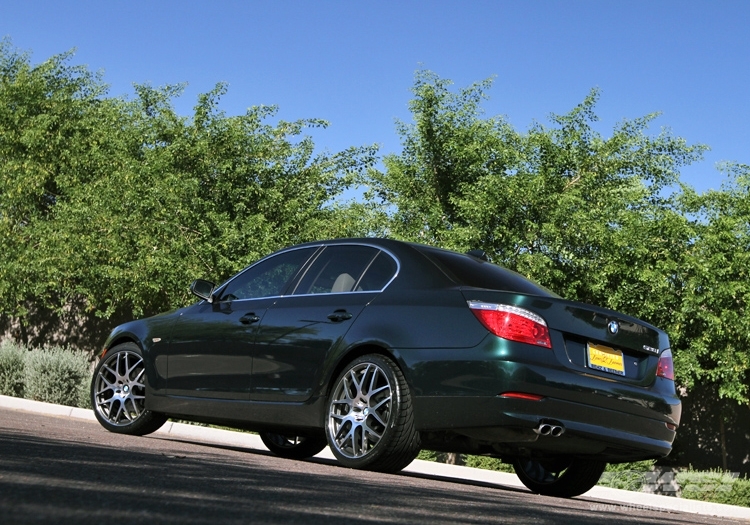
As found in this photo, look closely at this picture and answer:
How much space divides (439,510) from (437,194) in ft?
68.2

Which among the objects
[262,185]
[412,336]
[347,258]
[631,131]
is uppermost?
[631,131]

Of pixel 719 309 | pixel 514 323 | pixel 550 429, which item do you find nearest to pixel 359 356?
pixel 514 323

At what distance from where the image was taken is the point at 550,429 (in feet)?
20.2

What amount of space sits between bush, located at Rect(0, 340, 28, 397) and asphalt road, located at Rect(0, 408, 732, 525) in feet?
41.5

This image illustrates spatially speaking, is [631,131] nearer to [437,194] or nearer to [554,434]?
[437,194]

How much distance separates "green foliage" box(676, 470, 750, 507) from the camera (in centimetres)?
1362

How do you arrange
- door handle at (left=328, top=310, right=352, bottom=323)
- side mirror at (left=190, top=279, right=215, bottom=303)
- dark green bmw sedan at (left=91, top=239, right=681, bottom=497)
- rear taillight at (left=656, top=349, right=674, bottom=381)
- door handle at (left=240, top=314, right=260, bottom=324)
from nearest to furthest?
1. dark green bmw sedan at (left=91, top=239, right=681, bottom=497)
2. rear taillight at (left=656, top=349, right=674, bottom=381)
3. door handle at (left=328, top=310, right=352, bottom=323)
4. door handle at (left=240, top=314, right=260, bottom=324)
5. side mirror at (left=190, top=279, right=215, bottom=303)

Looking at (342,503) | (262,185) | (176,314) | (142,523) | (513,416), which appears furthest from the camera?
(262,185)

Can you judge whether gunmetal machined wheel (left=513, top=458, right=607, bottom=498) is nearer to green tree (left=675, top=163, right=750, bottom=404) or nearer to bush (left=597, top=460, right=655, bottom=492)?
bush (left=597, top=460, right=655, bottom=492)

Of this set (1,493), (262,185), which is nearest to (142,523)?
(1,493)

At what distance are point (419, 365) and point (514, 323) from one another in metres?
0.67

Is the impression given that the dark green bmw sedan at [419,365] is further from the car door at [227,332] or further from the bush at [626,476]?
the bush at [626,476]

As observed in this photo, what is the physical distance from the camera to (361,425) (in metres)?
6.81

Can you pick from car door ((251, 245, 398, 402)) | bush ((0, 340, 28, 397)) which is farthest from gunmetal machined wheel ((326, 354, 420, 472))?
bush ((0, 340, 28, 397))
